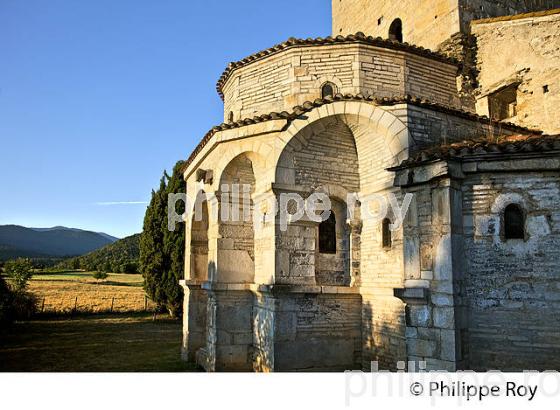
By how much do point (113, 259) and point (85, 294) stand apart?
61.1 feet

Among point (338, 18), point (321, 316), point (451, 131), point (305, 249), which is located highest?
point (338, 18)

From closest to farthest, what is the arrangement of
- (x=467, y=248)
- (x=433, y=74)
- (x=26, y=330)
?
(x=467, y=248)
(x=433, y=74)
(x=26, y=330)

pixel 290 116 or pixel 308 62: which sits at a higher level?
pixel 308 62

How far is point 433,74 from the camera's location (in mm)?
10078

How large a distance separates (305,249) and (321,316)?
1300 millimetres

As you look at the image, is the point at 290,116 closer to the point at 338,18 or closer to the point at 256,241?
the point at 256,241

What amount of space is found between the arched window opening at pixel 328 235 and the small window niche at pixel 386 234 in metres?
1.06

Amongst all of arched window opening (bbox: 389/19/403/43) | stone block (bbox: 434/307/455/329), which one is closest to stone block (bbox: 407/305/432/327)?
stone block (bbox: 434/307/455/329)

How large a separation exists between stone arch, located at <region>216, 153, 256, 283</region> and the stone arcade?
0.03 metres

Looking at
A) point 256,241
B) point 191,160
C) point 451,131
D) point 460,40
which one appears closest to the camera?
point 451,131

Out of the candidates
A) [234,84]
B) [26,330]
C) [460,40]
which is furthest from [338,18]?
[26,330]

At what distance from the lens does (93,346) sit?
1312cm

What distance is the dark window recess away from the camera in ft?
34.0

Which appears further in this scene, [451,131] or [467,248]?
[451,131]
